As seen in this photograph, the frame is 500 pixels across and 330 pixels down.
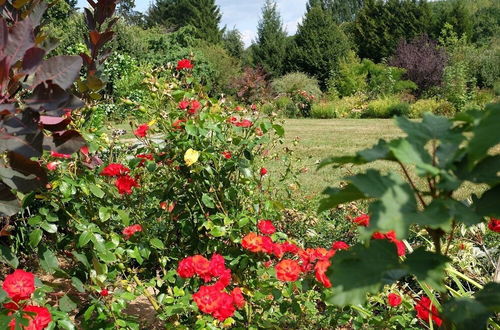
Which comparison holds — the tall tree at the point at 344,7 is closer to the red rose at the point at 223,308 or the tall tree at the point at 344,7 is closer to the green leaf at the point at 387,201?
the red rose at the point at 223,308

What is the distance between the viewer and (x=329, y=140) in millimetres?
8344

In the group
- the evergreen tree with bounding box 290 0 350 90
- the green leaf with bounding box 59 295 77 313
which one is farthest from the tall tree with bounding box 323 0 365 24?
the green leaf with bounding box 59 295 77 313

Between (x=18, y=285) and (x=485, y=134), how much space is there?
1.13 metres

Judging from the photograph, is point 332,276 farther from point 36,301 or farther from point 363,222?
point 36,301

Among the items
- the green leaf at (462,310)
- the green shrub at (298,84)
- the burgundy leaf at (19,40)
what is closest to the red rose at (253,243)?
the burgundy leaf at (19,40)

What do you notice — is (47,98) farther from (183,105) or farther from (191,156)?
(183,105)

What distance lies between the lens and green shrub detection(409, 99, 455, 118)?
1155 cm

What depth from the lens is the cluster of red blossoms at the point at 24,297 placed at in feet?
3.92

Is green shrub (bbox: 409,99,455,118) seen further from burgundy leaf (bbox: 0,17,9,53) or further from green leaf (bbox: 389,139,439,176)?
green leaf (bbox: 389,139,439,176)

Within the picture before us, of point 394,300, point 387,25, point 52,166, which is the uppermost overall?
point 387,25

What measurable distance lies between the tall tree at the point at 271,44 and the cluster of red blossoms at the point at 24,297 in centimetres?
2089

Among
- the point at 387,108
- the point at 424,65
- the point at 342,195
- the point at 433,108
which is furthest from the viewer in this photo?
the point at 424,65

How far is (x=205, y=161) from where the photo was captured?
1.82 m

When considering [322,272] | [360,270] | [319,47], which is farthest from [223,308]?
Result: [319,47]
